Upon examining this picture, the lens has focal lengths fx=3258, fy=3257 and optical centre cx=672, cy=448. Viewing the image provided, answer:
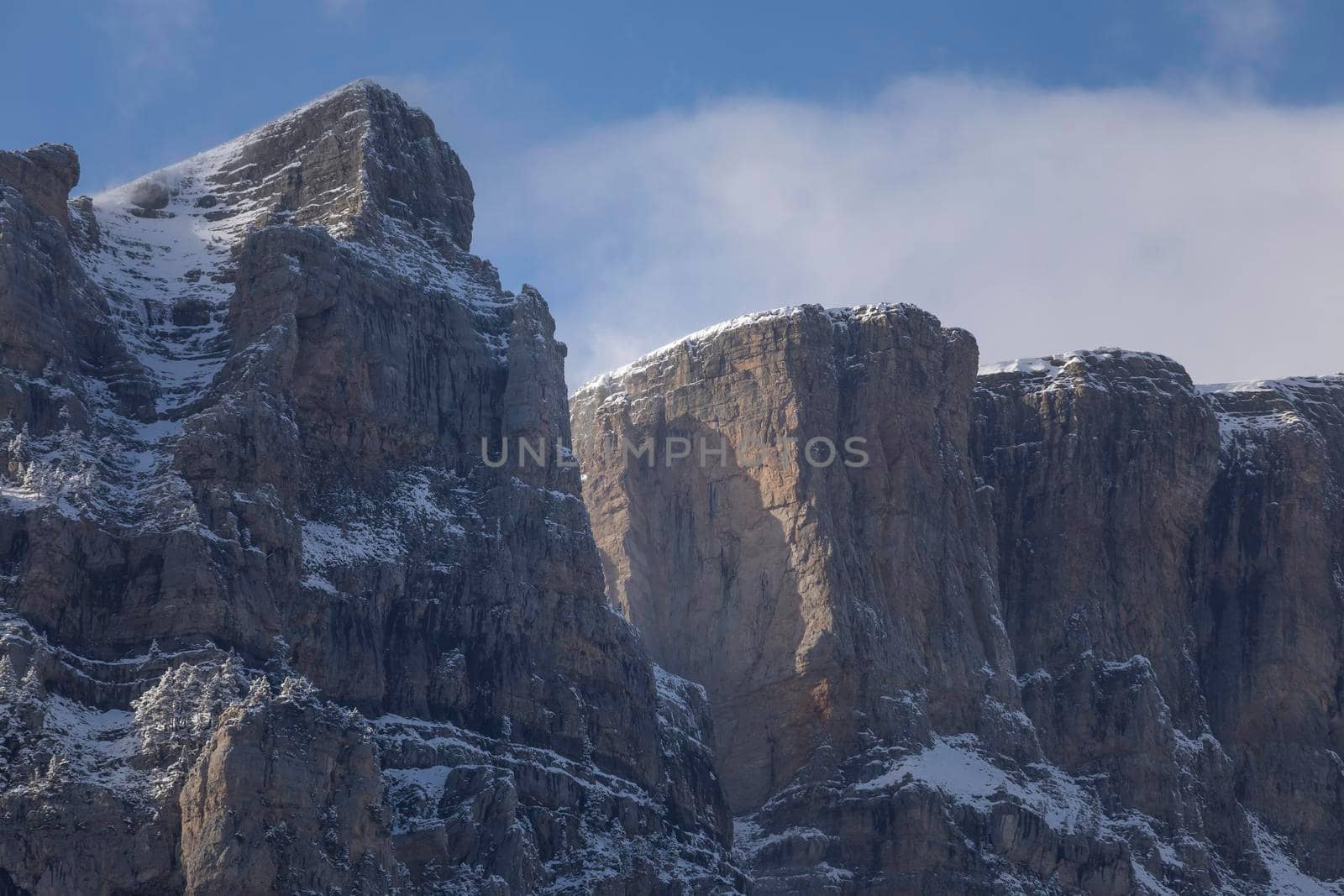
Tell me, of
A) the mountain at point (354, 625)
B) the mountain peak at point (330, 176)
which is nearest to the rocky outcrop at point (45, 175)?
the mountain at point (354, 625)

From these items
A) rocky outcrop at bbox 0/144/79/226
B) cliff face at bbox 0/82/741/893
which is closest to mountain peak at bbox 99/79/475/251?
cliff face at bbox 0/82/741/893

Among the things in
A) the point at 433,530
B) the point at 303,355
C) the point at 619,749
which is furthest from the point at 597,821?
the point at 303,355

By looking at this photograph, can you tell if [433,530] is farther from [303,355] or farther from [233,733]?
[233,733]

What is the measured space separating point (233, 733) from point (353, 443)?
34363 mm

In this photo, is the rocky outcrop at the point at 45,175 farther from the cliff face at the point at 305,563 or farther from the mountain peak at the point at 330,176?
the mountain peak at the point at 330,176

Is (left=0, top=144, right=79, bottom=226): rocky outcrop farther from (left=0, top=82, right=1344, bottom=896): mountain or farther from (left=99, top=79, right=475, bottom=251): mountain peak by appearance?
(left=99, top=79, right=475, bottom=251): mountain peak

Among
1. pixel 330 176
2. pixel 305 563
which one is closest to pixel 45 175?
pixel 330 176

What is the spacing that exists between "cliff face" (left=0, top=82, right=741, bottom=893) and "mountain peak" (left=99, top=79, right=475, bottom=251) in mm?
247

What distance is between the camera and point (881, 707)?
646 feet

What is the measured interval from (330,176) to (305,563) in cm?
3298

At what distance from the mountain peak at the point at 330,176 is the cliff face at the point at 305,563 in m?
0.25

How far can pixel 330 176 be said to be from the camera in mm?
192750

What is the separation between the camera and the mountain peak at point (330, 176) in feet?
630

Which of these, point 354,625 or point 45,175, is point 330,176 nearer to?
point 45,175
